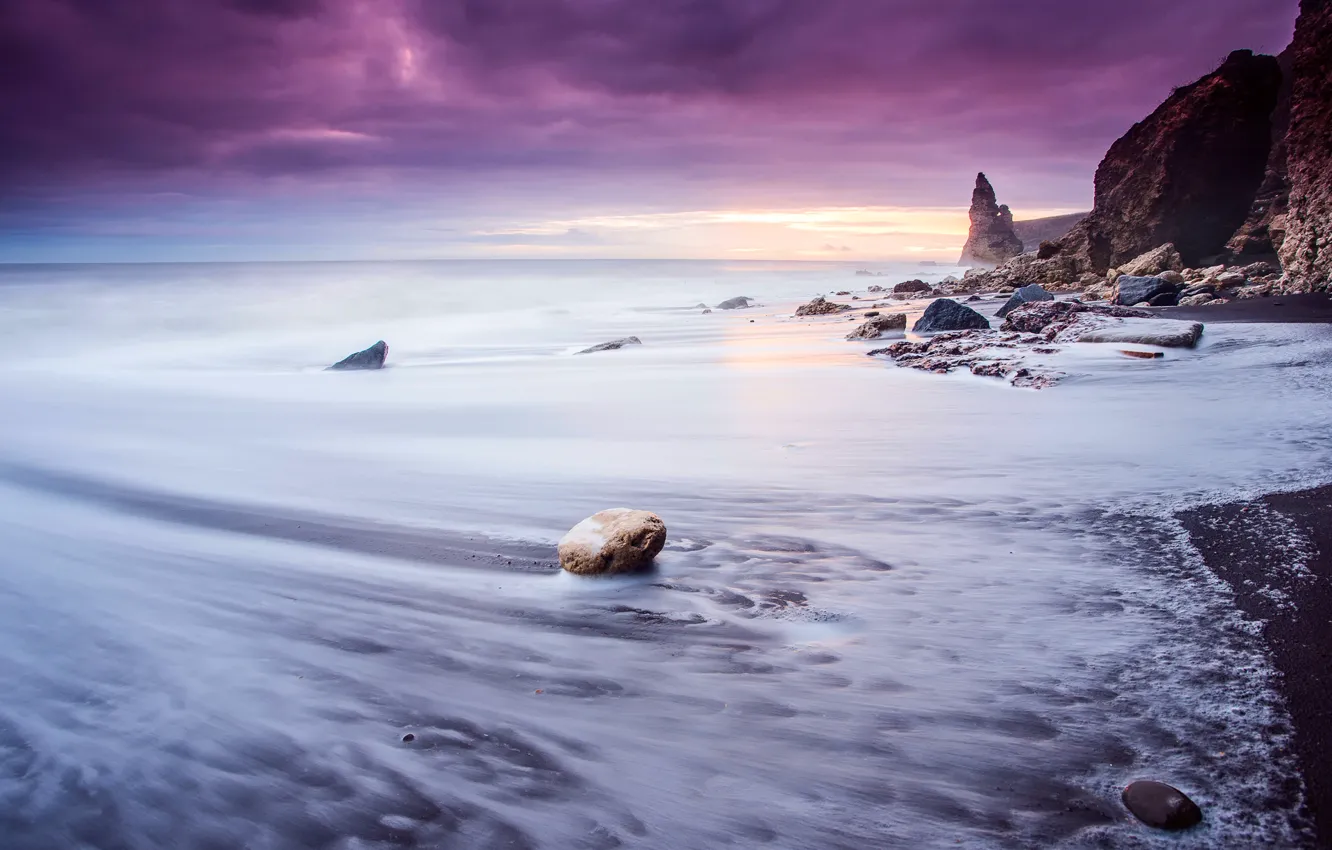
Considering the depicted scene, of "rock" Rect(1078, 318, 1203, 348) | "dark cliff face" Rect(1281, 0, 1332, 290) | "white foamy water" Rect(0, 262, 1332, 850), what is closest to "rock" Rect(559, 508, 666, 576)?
"white foamy water" Rect(0, 262, 1332, 850)

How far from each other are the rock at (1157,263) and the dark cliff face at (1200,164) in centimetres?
226

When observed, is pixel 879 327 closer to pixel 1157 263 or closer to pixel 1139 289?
pixel 1139 289

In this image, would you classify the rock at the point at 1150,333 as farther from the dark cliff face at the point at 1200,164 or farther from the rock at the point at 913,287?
the rock at the point at 913,287

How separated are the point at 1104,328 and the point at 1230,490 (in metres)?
6.18

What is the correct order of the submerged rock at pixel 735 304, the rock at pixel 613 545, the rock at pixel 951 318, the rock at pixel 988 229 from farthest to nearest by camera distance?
the rock at pixel 988 229, the submerged rock at pixel 735 304, the rock at pixel 951 318, the rock at pixel 613 545

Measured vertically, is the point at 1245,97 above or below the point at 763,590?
above

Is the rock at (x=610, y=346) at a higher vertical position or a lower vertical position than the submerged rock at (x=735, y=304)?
lower

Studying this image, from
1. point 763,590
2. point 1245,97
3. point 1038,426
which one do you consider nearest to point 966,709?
point 763,590

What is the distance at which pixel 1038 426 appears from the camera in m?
6.04

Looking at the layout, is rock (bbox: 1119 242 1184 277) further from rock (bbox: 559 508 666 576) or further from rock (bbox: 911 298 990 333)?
rock (bbox: 559 508 666 576)

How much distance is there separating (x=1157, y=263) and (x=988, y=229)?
2103 inches

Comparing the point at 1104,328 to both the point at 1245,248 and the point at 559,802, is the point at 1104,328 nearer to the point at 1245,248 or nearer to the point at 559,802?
the point at 559,802

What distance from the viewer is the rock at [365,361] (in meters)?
13.5

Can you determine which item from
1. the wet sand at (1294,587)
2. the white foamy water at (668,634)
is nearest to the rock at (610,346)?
the white foamy water at (668,634)
